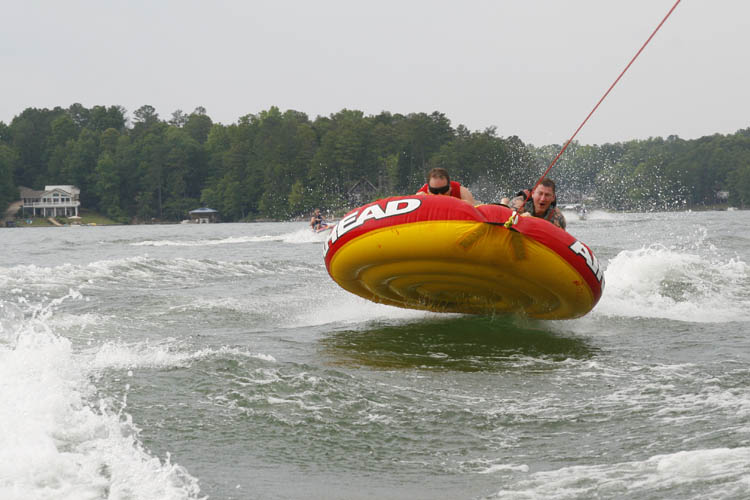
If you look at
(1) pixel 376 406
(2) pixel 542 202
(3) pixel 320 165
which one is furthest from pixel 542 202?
(3) pixel 320 165

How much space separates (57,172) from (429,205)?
103 meters

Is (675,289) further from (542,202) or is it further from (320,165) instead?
(320,165)

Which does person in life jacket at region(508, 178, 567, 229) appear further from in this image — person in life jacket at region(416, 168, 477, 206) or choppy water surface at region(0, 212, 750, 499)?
choppy water surface at region(0, 212, 750, 499)

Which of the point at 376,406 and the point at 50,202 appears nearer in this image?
the point at 376,406

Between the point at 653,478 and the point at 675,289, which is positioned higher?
the point at 675,289

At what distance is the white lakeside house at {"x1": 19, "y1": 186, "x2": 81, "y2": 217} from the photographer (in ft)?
298

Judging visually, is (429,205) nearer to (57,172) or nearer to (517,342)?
(517,342)

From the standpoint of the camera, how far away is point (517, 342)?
270 inches

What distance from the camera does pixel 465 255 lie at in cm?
621

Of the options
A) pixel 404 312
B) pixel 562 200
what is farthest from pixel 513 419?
pixel 562 200

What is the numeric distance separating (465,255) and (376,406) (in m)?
1.94

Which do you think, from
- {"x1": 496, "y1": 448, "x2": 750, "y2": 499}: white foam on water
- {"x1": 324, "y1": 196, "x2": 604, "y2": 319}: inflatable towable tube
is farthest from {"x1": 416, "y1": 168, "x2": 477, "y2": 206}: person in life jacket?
{"x1": 496, "y1": 448, "x2": 750, "y2": 499}: white foam on water

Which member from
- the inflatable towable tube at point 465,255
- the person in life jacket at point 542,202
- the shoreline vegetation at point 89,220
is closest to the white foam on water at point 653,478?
the inflatable towable tube at point 465,255

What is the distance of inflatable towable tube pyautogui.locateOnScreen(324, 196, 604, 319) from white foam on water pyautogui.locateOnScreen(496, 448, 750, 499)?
2.78 metres
